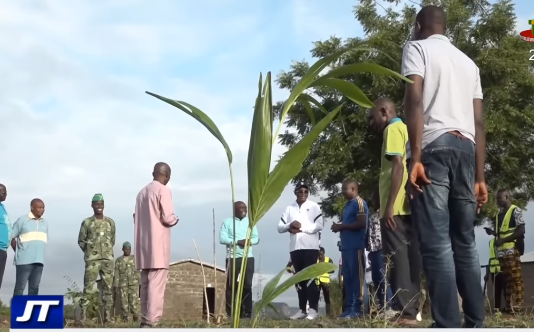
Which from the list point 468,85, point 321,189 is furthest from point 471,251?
point 321,189

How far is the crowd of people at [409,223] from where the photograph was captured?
3.68 m

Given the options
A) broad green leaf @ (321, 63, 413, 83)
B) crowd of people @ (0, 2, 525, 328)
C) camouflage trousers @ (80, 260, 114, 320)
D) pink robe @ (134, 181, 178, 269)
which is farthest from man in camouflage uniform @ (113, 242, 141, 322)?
broad green leaf @ (321, 63, 413, 83)

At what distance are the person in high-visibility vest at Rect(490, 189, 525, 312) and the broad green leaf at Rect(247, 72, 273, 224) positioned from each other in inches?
231

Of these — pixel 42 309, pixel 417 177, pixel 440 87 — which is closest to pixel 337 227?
pixel 440 87

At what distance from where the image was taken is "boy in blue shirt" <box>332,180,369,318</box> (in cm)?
734

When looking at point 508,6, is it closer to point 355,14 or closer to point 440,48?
point 355,14

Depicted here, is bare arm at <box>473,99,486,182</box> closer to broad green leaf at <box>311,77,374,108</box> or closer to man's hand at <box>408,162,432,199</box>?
man's hand at <box>408,162,432,199</box>

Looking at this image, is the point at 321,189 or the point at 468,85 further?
the point at 321,189

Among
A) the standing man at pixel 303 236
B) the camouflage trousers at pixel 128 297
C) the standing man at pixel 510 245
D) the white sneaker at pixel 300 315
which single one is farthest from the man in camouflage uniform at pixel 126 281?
the standing man at pixel 510 245

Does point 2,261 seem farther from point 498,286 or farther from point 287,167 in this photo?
point 287,167

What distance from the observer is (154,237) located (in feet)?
22.1

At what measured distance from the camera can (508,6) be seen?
2064 cm

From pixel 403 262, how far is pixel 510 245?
12.7ft

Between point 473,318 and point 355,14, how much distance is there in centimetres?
1885
